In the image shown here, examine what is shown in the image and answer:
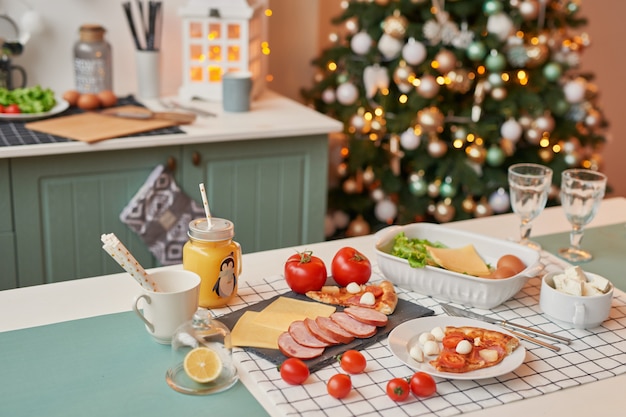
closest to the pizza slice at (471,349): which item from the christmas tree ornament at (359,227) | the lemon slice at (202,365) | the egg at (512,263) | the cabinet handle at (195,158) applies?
the egg at (512,263)

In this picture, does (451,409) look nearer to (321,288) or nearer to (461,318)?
(461,318)

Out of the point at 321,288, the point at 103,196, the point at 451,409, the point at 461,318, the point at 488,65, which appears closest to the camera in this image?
the point at 451,409

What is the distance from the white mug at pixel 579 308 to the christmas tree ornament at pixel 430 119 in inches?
61.3

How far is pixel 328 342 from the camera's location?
136cm

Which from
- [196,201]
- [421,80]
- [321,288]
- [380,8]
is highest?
[380,8]

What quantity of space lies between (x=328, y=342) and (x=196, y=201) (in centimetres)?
144

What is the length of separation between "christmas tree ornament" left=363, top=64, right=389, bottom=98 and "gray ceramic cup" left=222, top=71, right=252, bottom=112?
502mm

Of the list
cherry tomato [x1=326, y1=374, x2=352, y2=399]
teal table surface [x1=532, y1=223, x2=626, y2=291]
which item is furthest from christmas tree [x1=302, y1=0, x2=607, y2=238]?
cherry tomato [x1=326, y1=374, x2=352, y2=399]

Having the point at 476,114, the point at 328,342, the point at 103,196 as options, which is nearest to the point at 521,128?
the point at 476,114

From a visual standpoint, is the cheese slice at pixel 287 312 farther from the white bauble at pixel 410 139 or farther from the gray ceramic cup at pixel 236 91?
the white bauble at pixel 410 139

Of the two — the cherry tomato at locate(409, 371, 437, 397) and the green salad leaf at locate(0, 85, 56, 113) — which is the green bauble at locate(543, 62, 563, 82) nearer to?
the green salad leaf at locate(0, 85, 56, 113)

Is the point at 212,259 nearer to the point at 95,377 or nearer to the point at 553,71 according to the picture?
the point at 95,377

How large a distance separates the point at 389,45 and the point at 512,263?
5.28 ft

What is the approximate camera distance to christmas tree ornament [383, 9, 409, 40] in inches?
118
